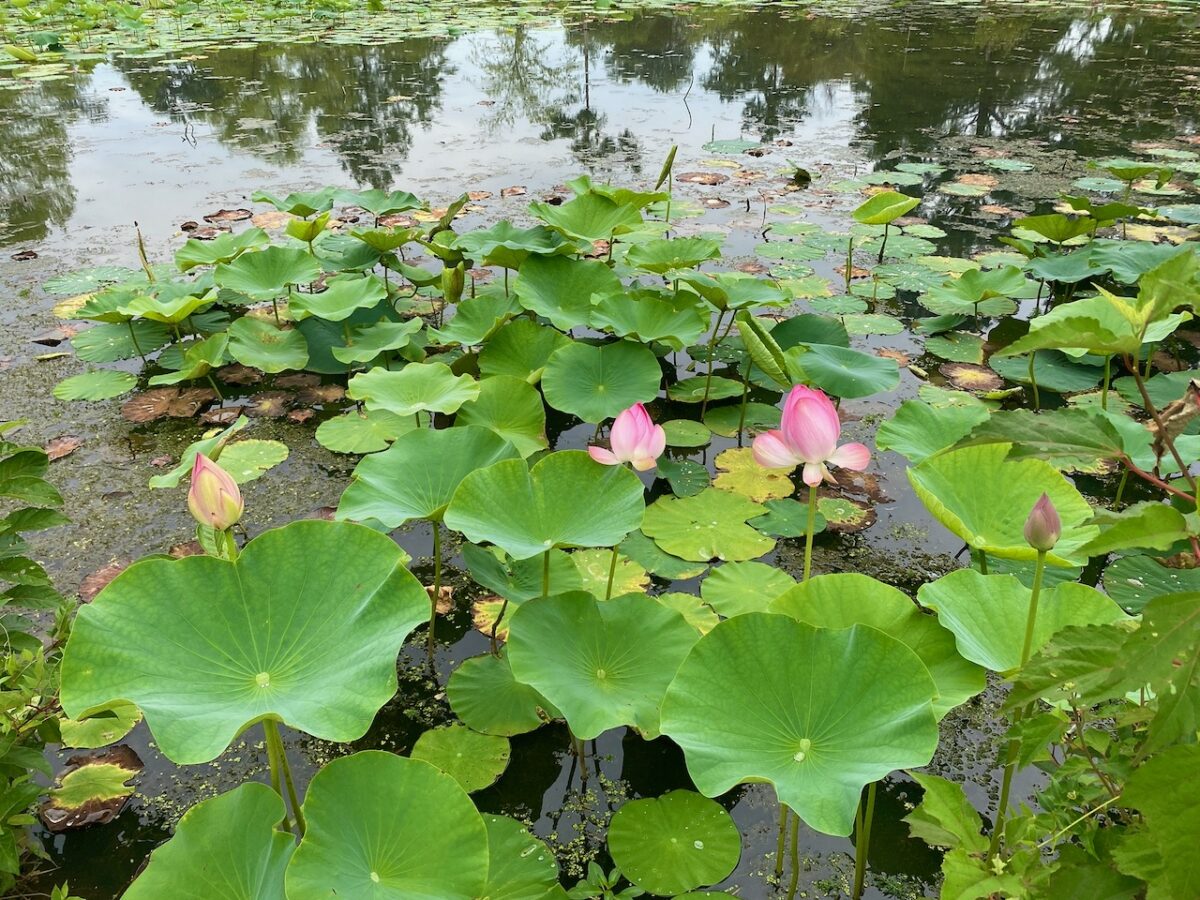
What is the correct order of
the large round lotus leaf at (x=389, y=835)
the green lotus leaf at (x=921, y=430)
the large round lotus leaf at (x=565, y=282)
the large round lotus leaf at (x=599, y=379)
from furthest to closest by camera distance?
the large round lotus leaf at (x=565, y=282) → the large round lotus leaf at (x=599, y=379) → the green lotus leaf at (x=921, y=430) → the large round lotus leaf at (x=389, y=835)

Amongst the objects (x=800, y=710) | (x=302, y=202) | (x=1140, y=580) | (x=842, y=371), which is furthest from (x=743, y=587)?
(x=302, y=202)

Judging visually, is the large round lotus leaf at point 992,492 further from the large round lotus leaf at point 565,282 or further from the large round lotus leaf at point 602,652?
the large round lotus leaf at point 565,282

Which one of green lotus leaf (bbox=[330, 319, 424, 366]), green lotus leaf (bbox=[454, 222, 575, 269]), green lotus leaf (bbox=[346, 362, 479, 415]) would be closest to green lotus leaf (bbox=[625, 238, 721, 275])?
green lotus leaf (bbox=[454, 222, 575, 269])

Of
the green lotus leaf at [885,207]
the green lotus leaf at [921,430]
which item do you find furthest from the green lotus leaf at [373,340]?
the green lotus leaf at [885,207]

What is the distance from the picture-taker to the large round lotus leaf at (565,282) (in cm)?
261

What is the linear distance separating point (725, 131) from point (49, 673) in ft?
18.2

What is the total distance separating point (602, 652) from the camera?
1374 mm

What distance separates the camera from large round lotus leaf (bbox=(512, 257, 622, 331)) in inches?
103

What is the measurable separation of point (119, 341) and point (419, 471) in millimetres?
1848

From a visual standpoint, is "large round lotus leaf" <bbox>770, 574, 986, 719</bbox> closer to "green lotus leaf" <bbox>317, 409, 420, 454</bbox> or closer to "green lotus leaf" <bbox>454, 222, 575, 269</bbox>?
"green lotus leaf" <bbox>317, 409, 420, 454</bbox>

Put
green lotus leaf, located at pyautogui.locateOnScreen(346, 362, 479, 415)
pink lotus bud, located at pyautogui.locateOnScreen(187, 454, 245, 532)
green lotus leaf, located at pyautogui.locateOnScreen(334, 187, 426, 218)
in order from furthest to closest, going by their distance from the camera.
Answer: green lotus leaf, located at pyautogui.locateOnScreen(334, 187, 426, 218) → green lotus leaf, located at pyautogui.locateOnScreen(346, 362, 479, 415) → pink lotus bud, located at pyautogui.locateOnScreen(187, 454, 245, 532)

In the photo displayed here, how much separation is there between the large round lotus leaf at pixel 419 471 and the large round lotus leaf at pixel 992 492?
863 mm

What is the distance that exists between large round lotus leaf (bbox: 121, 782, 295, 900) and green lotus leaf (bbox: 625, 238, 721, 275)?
2.06m

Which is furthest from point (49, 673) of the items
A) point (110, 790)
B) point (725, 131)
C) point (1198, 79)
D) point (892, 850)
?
point (1198, 79)
